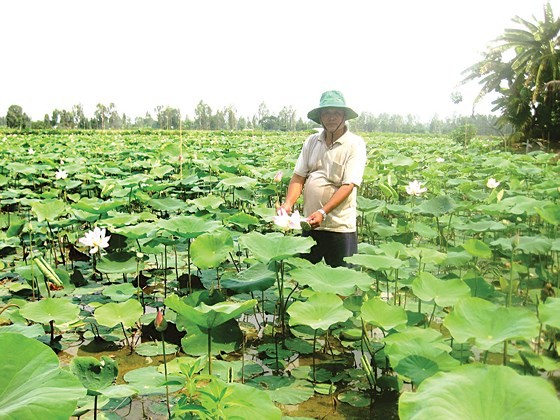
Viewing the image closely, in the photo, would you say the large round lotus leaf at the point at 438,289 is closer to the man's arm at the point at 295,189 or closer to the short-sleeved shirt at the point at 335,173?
the short-sleeved shirt at the point at 335,173

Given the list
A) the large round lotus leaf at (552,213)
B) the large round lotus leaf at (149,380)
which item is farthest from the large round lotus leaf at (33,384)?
the large round lotus leaf at (552,213)

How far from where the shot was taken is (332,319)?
1747 mm

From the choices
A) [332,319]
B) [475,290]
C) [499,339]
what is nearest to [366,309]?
[332,319]

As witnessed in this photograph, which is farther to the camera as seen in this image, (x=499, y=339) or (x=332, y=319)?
(x=332, y=319)

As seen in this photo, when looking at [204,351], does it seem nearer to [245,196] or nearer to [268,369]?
[268,369]

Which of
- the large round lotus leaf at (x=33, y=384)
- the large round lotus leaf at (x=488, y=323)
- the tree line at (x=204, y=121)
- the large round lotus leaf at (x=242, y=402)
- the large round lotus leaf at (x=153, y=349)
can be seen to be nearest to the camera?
the large round lotus leaf at (x=33, y=384)

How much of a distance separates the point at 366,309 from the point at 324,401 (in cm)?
38

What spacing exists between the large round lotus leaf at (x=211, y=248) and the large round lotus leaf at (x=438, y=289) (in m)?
0.89

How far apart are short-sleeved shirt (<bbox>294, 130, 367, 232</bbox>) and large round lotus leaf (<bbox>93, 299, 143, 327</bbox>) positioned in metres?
1.10

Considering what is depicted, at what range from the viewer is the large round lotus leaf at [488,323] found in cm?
134

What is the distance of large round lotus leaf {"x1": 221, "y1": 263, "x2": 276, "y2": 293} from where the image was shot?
2045 millimetres

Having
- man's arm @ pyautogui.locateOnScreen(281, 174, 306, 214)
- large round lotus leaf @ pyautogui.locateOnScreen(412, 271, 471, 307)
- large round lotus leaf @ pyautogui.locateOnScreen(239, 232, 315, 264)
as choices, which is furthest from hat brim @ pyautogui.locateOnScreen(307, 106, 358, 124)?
large round lotus leaf @ pyautogui.locateOnScreen(412, 271, 471, 307)

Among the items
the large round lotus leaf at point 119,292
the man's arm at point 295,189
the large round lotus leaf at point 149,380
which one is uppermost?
the man's arm at point 295,189

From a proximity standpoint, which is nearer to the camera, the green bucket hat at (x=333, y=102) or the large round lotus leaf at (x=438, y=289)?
the large round lotus leaf at (x=438, y=289)
